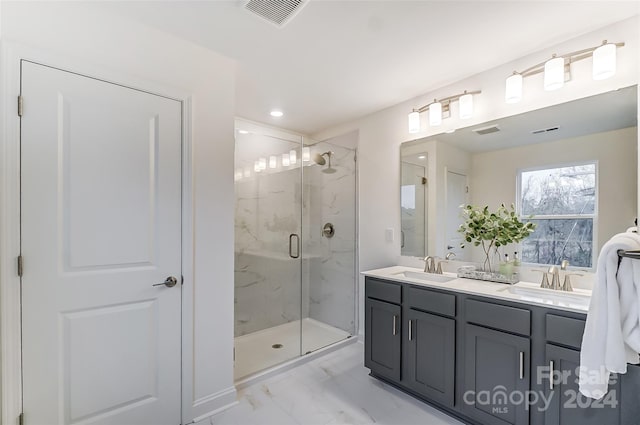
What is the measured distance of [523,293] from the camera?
1931mm

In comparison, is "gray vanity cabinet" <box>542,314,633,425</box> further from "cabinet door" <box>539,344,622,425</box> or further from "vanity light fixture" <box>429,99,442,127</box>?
"vanity light fixture" <box>429,99,442,127</box>

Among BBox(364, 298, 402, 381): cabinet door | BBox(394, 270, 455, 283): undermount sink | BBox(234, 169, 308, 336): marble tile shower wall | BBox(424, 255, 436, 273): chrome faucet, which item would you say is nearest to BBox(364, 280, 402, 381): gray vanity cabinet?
BBox(364, 298, 402, 381): cabinet door

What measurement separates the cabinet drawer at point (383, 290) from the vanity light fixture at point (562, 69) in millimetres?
1575

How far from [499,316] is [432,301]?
1.38 ft

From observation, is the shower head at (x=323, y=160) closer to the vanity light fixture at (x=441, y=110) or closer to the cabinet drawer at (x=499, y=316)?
the vanity light fixture at (x=441, y=110)

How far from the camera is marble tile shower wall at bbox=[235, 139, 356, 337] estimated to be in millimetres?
3281

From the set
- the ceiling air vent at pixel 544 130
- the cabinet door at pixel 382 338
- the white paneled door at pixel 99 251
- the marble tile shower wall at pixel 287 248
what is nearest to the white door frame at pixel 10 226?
the white paneled door at pixel 99 251

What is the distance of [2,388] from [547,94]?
3473mm

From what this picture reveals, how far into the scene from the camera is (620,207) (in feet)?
5.74

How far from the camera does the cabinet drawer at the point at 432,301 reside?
78.2 inches

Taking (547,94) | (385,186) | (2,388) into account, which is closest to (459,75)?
(547,94)

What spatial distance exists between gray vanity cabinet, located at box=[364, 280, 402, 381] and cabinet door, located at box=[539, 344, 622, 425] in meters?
0.92

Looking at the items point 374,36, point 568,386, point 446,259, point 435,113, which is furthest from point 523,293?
point 374,36

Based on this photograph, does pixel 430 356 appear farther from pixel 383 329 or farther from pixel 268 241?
pixel 268 241
